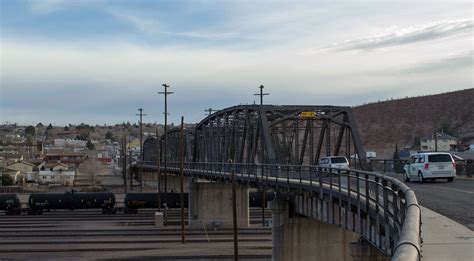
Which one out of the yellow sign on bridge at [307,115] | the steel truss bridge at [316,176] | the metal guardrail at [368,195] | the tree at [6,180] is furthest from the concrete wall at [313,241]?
the tree at [6,180]

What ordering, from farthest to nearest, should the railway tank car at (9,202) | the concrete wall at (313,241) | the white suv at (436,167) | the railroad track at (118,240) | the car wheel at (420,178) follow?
the railway tank car at (9,202) → the railroad track at (118,240) → the car wheel at (420,178) → the white suv at (436,167) → the concrete wall at (313,241)

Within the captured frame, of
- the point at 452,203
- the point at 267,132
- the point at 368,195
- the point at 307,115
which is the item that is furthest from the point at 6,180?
the point at 368,195

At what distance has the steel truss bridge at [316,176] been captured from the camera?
12305mm

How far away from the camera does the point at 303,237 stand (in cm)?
3297

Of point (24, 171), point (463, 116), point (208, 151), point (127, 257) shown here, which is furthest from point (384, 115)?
point (127, 257)

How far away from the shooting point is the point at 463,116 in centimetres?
16812

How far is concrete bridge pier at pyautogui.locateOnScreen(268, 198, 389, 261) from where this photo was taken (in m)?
30.5

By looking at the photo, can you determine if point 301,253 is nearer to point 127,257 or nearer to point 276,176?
point 276,176

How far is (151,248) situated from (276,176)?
1542 cm

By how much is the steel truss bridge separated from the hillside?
94.1m

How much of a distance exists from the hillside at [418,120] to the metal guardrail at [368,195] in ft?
401

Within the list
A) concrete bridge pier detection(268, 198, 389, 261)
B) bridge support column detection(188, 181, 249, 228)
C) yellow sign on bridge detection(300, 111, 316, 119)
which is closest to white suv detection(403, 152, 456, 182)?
concrete bridge pier detection(268, 198, 389, 261)

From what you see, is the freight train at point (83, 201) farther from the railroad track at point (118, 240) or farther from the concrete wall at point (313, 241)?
the concrete wall at point (313, 241)

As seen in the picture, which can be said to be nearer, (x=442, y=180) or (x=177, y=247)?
(x=442, y=180)
